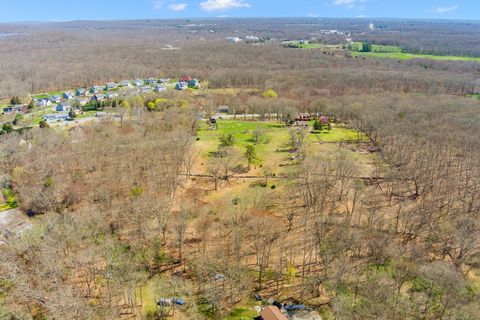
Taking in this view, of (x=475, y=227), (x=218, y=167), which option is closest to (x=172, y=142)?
(x=218, y=167)

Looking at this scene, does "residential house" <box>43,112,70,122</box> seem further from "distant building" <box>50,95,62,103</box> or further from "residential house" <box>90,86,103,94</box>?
"residential house" <box>90,86,103,94</box>

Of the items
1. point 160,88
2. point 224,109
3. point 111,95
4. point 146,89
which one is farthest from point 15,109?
point 224,109

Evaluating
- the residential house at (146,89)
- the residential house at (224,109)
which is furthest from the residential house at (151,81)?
the residential house at (224,109)

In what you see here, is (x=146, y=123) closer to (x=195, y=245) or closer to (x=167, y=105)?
(x=167, y=105)

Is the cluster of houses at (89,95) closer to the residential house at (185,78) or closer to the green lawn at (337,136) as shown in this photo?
the residential house at (185,78)

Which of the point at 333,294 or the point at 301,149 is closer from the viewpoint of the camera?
the point at 333,294
